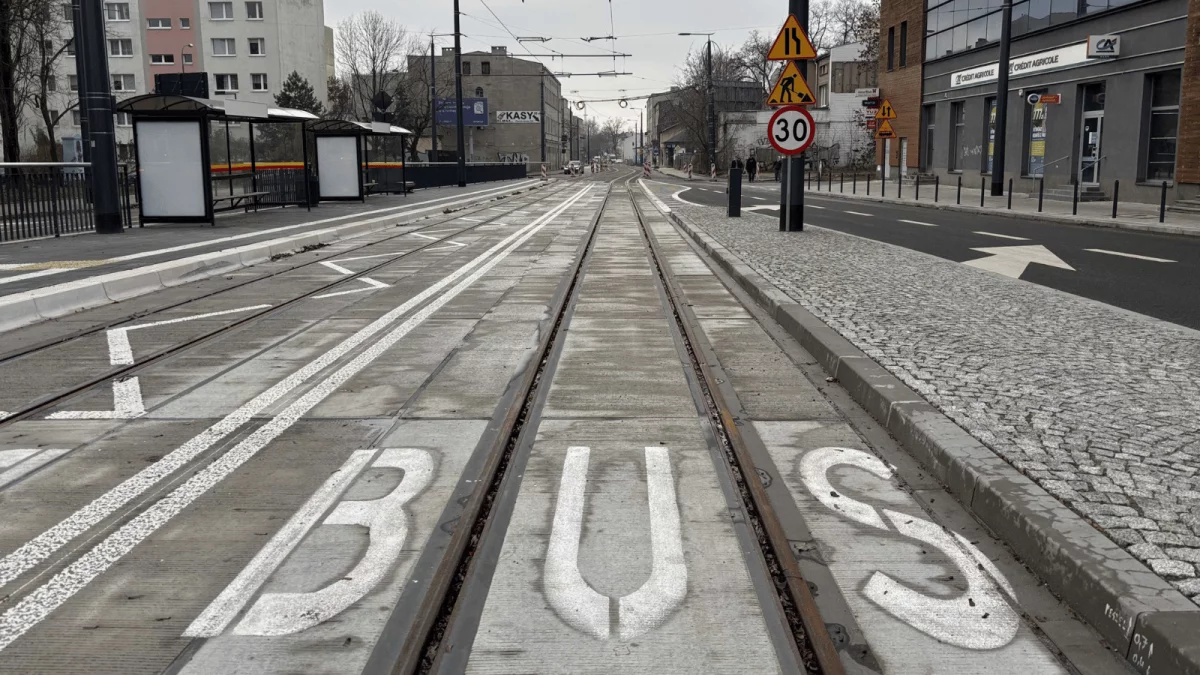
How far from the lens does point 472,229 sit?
73.0 ft

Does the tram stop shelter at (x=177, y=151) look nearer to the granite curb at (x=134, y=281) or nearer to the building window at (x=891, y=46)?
the granite curb at (x=134, y=281)

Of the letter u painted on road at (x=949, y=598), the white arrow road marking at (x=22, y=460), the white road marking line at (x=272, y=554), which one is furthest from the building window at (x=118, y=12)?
the letter u painted on road at (x=949, y=598)

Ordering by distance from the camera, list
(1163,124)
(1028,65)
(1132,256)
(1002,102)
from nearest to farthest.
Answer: (1132,256) < (1163,124) < (1002,102) < (1028,65)

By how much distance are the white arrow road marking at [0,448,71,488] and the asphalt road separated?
8.65m

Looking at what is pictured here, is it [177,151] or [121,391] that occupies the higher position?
[177,151]

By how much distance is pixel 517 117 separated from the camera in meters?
120

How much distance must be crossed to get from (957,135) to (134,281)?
36.9 metres

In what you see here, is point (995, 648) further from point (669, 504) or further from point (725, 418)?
point (725, 418)

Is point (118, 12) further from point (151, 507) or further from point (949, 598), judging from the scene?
point (949, 598)

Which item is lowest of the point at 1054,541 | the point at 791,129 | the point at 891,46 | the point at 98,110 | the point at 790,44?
the point at 1054,541

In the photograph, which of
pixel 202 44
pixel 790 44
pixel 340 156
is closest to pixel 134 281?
pixel 790 44

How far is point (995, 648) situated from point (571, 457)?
2.53 meters

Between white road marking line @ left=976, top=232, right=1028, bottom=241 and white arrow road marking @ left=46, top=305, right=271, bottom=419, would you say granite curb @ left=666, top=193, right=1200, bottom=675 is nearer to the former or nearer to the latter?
white arrow road marking @ left=46, top=305, right=271, bottom=419

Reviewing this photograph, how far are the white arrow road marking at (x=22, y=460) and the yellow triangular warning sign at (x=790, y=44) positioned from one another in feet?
43.7
